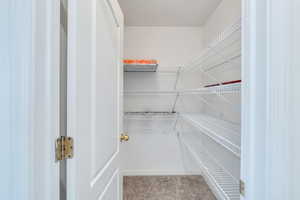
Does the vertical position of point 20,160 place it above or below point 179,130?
above

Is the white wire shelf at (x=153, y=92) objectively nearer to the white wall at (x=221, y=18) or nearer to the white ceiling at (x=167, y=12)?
the white wall at (x=221, y=18)

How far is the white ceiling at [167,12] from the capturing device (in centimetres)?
192

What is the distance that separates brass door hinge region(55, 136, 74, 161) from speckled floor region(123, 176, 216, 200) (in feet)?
5.48

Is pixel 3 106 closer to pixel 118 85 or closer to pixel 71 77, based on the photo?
pixel 71 77

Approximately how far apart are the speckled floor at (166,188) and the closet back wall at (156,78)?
0.14 metres

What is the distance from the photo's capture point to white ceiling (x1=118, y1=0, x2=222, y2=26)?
75.4 inches

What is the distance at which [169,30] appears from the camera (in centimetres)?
252

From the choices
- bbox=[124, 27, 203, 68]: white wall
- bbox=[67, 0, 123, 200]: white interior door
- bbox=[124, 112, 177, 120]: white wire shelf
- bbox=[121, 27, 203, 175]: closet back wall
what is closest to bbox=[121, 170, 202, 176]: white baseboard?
bbox=[121, 27, 203, 175]: closet back wall

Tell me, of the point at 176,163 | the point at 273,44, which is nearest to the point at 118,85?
the point at 273,44

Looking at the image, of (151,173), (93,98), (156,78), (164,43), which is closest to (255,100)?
(93,98)

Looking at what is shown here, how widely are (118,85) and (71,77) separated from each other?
0.69m

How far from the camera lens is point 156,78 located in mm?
2541

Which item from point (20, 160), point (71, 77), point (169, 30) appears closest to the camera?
point (20, 160)

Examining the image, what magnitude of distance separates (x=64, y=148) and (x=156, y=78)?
2.05 m
